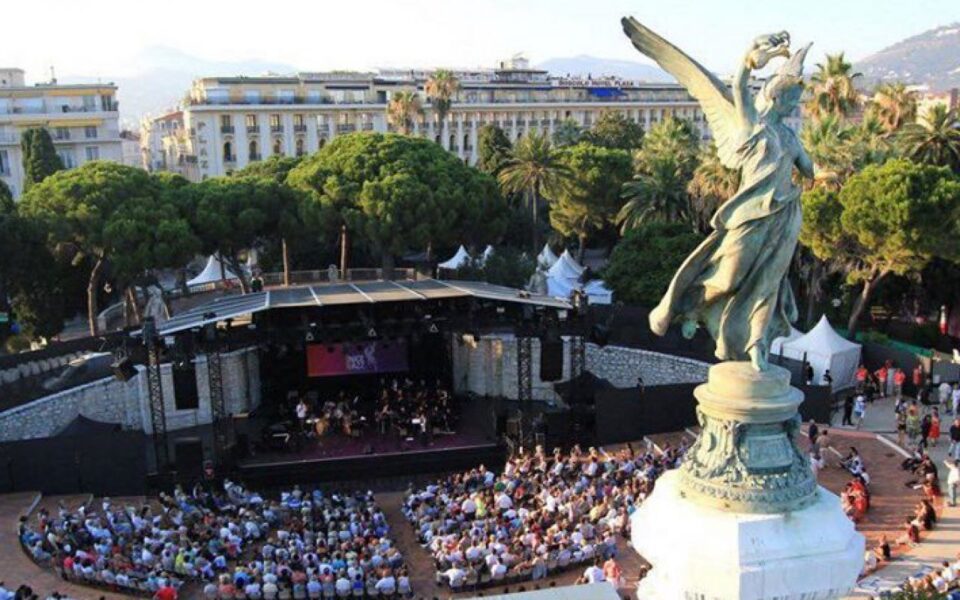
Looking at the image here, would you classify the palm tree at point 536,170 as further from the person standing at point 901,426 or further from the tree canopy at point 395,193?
the person standing at point 901,426

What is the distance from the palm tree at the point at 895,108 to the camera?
3656 cm

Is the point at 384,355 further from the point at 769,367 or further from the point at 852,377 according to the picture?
the point at 769,367

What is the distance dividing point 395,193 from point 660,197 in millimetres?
11909

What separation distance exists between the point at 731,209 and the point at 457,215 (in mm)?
30346

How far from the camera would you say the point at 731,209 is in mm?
6852

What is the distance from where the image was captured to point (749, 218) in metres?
6.73

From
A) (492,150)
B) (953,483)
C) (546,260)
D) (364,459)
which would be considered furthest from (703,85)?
(492,150)

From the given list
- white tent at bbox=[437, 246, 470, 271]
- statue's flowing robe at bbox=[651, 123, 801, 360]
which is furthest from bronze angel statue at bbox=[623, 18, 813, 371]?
white tent at bbox=[437, 246, 470, 271]

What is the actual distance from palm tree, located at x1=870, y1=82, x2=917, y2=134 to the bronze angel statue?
33.2 m

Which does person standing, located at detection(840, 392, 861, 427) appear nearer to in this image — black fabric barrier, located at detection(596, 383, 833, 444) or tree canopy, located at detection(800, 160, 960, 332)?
black fabric barrier, located at detection(596, 383, 833, 444)

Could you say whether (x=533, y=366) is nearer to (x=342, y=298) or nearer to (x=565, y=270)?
(x=342, y=298)

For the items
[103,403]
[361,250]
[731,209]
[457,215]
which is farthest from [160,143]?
[731,209]

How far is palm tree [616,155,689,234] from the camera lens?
37875mm

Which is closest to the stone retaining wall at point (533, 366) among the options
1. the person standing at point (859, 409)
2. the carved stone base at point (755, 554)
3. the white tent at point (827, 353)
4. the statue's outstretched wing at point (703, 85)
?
the white tent at point (827, 353)
